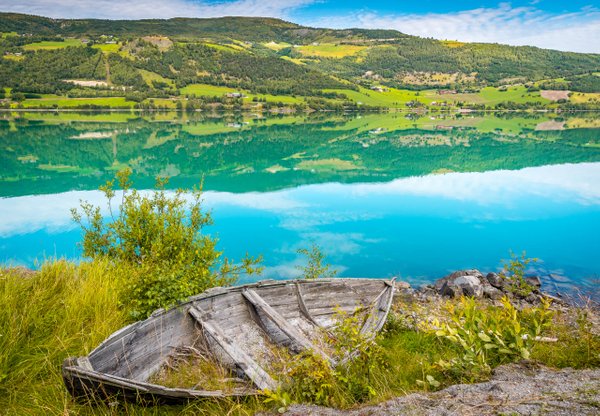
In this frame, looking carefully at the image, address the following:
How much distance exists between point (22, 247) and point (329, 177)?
88.3 feet

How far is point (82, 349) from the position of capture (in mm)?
6707

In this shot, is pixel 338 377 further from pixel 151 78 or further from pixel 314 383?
pixel 151 78

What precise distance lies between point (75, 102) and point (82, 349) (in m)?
157

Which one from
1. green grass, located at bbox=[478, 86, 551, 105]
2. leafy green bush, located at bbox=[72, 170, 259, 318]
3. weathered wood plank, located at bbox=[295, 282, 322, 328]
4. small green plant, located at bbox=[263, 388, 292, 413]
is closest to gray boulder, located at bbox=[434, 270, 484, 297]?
weathered wood plank, located at bbox=[295, 282, 322, 328]

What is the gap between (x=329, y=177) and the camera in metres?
40.6

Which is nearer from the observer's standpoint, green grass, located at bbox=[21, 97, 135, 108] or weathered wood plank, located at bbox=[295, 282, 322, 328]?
weathered wood plank, located at bbox=[295, 282, 322, 328]

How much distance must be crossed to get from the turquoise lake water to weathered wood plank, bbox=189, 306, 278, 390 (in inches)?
349

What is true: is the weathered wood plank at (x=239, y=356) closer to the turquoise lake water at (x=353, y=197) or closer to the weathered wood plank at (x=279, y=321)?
the weathered wood plank at (x=279, y=321)

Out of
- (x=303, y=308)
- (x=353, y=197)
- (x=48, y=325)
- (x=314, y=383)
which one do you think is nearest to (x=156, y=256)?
(x=48, y=325)

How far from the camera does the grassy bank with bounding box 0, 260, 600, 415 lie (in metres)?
5.53

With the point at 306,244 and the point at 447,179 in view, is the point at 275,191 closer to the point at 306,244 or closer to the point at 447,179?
the point at 306,244

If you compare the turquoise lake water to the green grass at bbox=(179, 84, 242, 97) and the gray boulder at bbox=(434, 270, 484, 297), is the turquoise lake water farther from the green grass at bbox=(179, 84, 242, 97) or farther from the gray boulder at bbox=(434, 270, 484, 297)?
the green grass at bbox=(179, 84, 242, 97)

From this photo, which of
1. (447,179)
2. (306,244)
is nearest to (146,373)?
(306,244)

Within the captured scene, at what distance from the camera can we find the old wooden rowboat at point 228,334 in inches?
213
